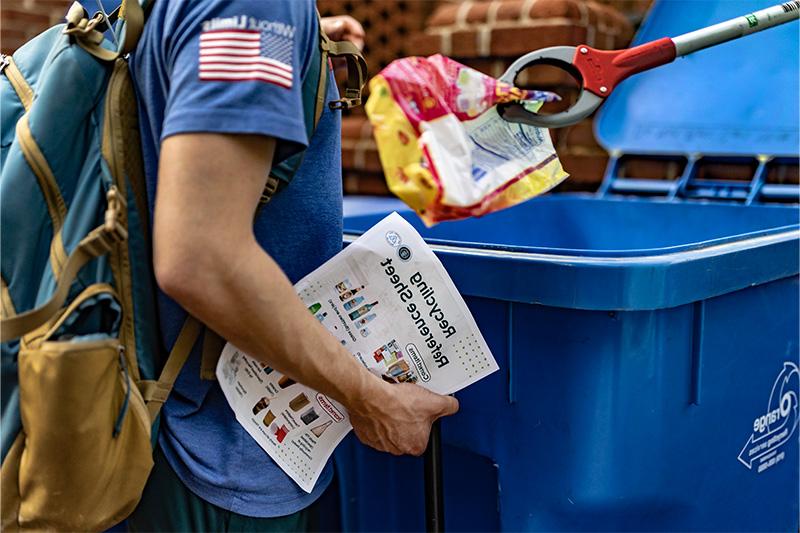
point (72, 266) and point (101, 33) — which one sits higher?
point (101, 33)

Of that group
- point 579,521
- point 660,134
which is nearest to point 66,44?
point 579,521

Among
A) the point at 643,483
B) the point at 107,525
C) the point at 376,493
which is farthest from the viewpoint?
the point at 376,493

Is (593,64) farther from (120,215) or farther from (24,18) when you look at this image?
(24,18)

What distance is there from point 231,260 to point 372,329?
0.32 metres

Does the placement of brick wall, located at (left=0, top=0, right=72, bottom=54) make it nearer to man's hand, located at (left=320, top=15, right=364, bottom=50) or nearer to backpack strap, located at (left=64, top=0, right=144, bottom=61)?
man's hand, located at (left=320, top=15, right=364, bottom=50)

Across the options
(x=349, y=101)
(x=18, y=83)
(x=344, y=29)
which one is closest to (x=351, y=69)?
(x=349, y=101)

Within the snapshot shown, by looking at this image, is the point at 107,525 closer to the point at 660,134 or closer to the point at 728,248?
Result: the point at 728,248

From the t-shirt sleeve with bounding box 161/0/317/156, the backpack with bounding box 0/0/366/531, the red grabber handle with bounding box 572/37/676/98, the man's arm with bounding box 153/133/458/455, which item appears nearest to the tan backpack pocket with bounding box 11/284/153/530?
the backpack with bounding box 0/0/366/531

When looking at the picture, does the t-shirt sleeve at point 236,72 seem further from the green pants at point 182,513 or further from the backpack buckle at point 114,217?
the green pants at point 182,513

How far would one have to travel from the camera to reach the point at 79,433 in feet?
3.11

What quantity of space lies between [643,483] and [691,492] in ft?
0.42

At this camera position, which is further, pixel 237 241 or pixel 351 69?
pixel 351 69

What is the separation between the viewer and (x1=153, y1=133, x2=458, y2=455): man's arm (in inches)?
32.7

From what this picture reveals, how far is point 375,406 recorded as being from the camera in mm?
1057
